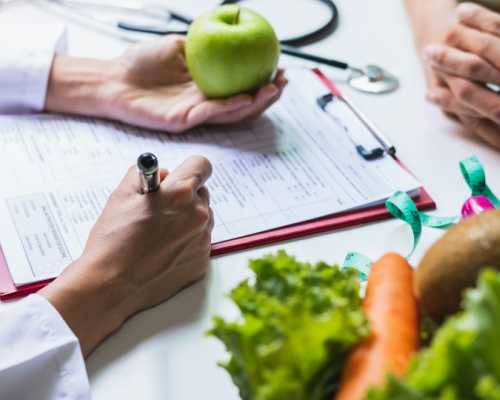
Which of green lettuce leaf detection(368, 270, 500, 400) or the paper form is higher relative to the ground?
green lettuce leaf detection(368, 270, 500, 400)

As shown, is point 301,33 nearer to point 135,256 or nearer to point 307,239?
point 307,239

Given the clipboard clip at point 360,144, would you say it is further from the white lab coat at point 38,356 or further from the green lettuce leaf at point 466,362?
Answer: the green lettuce leaf at point 466,362

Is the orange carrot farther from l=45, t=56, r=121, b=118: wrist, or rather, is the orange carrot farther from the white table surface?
l=45, t=56, r=121, b=118: wrist

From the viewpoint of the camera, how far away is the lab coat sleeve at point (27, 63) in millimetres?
1031

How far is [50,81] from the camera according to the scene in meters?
1.05

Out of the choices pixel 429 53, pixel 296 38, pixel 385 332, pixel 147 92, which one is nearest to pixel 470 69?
pixel 429 53

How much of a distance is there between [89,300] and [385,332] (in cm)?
31

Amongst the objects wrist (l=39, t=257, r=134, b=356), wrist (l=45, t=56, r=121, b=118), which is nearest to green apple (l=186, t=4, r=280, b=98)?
wrist (l=45, t=56, r=121, b=118)

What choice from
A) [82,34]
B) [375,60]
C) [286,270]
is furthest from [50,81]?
[286,270]

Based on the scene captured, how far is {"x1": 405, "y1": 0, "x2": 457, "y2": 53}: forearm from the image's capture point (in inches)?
44.3

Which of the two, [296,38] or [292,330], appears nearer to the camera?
[292,330]

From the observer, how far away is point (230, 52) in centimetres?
95

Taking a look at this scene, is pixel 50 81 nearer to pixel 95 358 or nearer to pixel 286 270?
pixel 95 358

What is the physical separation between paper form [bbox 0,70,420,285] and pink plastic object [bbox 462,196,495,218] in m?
0.08
